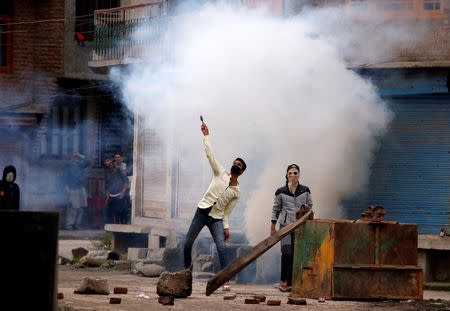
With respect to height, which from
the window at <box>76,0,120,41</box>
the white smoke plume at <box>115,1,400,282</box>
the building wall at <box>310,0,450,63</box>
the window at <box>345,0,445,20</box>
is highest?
the window at <box>76,0,120,41</box>

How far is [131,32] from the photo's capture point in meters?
25.9

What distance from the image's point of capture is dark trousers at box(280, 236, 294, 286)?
16.3 m

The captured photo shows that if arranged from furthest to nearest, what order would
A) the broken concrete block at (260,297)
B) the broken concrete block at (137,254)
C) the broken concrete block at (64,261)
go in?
1. the broken concrete block at (137,254)
2. the broken concrete block at (64,261)
3. the broken concrete block at (260,297)

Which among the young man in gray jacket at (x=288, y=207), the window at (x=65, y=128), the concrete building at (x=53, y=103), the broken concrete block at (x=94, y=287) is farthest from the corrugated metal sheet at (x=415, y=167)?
the window at (x=65, y=128)

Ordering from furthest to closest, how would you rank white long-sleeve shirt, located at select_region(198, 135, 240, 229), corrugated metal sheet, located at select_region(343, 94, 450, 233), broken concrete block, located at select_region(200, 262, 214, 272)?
1. corrugated metal sheet, located at select_region(343, 94, 450, 233)
2. broken concrete block, located at select_region(200, 262, 214, 272)
3. white long-sleeve shirt, located at select_region(198, 135, 240, 229)

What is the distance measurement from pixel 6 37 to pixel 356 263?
1966cm

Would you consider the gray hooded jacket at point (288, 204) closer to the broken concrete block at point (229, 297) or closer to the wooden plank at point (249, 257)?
the wooden plank at point (249, 257)

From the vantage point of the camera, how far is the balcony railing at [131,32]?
2362 centimetres

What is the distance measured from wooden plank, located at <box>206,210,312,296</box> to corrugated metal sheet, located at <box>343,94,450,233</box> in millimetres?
4909

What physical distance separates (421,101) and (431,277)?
2694 mm

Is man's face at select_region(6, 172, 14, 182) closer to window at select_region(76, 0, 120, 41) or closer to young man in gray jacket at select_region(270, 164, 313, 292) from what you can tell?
young man in gray jacket at select_region(270, 164, 313, 292)

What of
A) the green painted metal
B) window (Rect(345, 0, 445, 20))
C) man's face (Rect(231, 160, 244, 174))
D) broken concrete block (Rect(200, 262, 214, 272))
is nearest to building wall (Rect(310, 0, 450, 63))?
window (Rect(345, 0, 445, 20))

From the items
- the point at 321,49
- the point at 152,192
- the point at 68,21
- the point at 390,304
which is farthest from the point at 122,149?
the point at 390,304

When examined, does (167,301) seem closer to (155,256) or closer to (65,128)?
(155,256)
